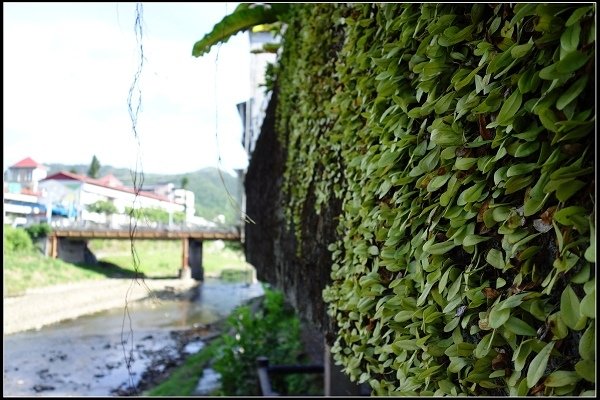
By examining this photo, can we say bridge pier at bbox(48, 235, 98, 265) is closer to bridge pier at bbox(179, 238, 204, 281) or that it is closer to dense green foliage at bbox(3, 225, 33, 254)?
dense green foliage at bbox(3, 225, 33, 254)

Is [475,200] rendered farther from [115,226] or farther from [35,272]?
[115,226]

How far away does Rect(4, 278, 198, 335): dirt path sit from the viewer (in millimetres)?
25938

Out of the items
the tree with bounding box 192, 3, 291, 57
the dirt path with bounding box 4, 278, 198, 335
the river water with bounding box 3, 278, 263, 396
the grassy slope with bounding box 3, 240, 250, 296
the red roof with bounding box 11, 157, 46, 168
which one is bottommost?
the river water with bounding box 3, 278, 263, 396

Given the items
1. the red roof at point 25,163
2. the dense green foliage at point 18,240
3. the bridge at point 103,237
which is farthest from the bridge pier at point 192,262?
the red roof at point 25,163

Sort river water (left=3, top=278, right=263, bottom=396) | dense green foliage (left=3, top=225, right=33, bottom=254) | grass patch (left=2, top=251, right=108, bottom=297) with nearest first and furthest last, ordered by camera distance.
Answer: river water (left=3, top=278, right=263, bottom=396) → grass patch (left=2, top=251, right=108, bottom=297) → dense green foliage (left=3, top=225, right=33, bottom=254)

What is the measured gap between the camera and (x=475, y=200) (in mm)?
1165

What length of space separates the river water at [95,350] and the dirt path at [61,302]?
868mm

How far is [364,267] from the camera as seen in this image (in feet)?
6.77


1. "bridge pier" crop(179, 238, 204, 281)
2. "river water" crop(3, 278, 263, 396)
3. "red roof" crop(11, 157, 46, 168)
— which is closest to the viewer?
"red roof" crop(11, 157, 46, 168)

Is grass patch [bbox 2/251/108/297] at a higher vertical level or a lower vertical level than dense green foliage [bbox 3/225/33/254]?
lower

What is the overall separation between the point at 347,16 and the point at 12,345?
2405cm

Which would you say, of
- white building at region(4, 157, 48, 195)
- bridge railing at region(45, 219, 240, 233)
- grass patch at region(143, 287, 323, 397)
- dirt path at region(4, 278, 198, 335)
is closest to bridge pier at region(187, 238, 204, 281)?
bridge railing at region(45, 219, 240, 233)

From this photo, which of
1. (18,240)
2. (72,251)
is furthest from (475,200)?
(72,251)

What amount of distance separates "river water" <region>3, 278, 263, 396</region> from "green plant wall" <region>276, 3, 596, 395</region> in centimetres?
1008
